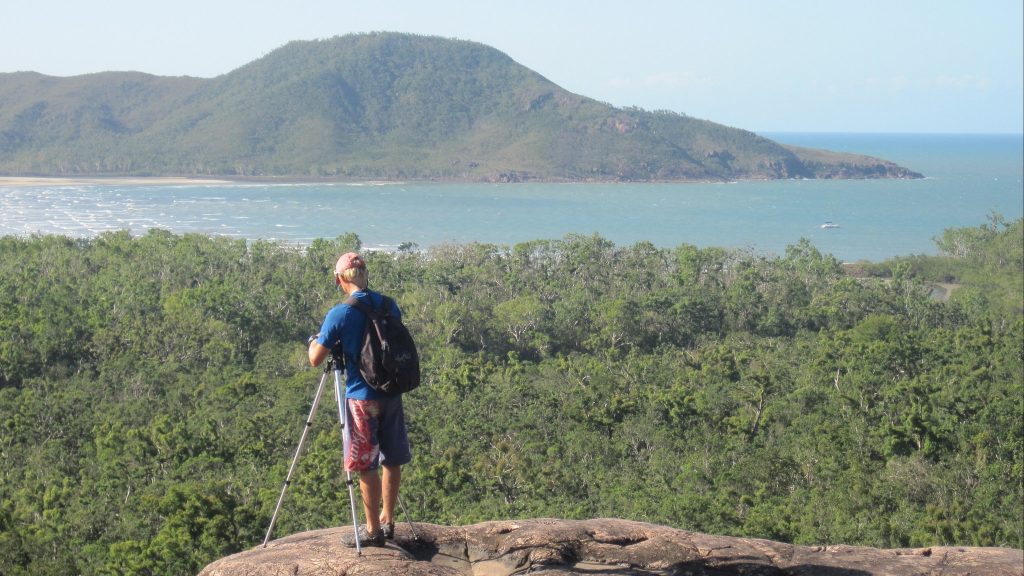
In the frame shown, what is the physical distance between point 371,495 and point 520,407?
75.6 feet

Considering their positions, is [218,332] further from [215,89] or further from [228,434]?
[215,89]

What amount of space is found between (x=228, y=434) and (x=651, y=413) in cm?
1174

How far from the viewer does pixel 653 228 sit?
101062 mm

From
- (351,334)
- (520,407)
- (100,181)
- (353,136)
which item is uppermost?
(353,136)

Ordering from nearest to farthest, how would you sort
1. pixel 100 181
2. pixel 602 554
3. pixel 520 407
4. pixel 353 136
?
pixel 602 554 < pixel 520 407 < pixel 100 181 < pixel 353 136

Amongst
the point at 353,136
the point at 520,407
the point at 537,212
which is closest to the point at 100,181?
the point at 353,136

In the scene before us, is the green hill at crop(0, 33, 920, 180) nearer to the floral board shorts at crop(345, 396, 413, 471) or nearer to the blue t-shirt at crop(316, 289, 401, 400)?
the floral board shorts at crop(345, 396, 413, 471)

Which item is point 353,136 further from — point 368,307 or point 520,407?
point 368,307

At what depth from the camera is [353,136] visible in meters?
177

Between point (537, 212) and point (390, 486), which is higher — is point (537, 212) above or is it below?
below

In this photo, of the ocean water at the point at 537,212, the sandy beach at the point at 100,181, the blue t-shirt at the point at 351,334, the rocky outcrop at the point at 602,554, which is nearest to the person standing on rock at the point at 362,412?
the blue t-shirt at the point at 351,334

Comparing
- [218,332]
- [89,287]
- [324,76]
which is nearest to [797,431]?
[218,332]

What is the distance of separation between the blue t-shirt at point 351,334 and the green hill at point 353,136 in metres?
150

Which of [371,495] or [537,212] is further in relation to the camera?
[537,212]
